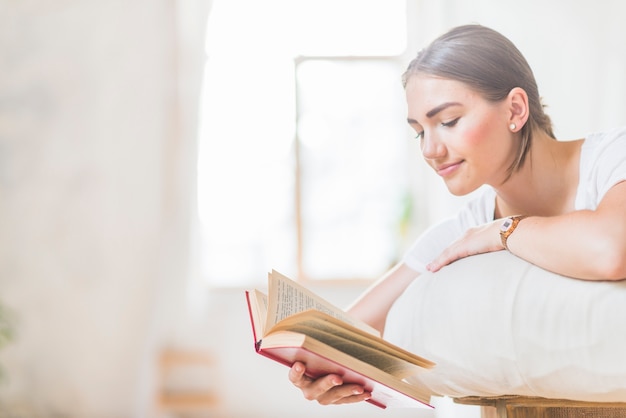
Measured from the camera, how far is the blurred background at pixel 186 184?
3.96m

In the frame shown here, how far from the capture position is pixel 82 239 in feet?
13.0

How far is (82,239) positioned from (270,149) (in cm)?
105

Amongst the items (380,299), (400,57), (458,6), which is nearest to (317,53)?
(400,57)

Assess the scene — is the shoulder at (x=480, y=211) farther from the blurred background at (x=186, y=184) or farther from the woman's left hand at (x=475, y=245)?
the blurred background at (x=186, y=184)

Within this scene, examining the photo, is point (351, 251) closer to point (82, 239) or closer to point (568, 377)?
point (82, 239)

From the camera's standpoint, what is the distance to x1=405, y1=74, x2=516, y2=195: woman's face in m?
1.18

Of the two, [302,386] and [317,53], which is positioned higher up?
[317,53]

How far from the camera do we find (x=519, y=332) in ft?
2.71

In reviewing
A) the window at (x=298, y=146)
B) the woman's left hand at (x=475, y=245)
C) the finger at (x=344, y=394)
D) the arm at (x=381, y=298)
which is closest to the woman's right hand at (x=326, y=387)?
the finger at (x=344, y=394)

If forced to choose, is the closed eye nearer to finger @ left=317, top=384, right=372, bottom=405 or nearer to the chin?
the chin

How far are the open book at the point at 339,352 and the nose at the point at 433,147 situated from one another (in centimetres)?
39

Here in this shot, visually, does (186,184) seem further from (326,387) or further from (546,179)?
(326,387)

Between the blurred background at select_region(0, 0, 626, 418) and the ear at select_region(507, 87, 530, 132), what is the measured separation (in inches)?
105

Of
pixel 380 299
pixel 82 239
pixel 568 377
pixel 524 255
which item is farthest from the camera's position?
pixel 82 239
